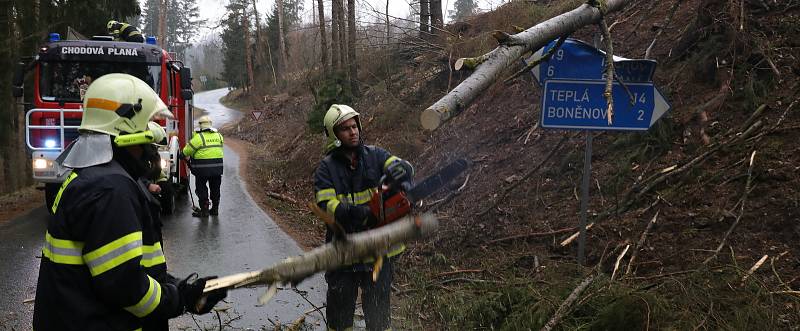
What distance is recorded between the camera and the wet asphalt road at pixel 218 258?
5305mm

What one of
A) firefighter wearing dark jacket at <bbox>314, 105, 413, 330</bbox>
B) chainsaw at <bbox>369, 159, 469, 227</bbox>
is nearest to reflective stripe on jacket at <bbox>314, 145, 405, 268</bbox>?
firefighter wearing dark jacket at <bbox>314, 105, 413, 330</bbox>

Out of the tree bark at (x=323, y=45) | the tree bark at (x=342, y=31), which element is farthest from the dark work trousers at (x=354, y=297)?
the tree bark at (x=323, y=45)

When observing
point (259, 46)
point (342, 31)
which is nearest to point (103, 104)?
point (342, 31)

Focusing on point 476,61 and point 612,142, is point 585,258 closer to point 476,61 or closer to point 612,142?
point 612,142

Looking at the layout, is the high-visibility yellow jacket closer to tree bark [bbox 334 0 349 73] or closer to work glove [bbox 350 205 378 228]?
work glove [bbox 350 205 378 228]

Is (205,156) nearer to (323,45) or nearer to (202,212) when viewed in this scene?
(202,212)

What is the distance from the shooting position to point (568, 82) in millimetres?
4711

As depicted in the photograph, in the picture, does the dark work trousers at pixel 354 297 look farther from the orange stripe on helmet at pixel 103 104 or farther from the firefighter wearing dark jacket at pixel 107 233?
the orange stripe on helmet at pixel 103 104

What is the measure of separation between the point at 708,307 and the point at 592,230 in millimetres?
2102

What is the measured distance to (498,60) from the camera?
3.54 metres

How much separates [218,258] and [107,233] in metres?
5.61

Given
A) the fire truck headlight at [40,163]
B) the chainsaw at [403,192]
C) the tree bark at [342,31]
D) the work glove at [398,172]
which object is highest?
the tree bark at [342,31]

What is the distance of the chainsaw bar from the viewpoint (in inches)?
138

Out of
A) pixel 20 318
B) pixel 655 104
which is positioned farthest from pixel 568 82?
pixel 20 318
